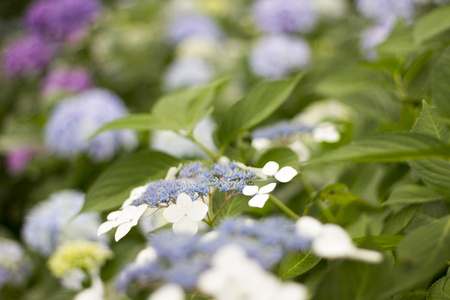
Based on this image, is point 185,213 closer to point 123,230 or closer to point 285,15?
point 123,230

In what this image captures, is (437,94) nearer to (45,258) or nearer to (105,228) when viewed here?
(105,228)

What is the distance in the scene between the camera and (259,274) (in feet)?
0.71

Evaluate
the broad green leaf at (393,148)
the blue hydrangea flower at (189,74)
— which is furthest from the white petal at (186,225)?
the blue hydrangea flower at (189,74)

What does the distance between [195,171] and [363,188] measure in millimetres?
246

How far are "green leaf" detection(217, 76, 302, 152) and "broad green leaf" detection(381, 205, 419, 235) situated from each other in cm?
16

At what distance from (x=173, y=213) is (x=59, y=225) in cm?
52

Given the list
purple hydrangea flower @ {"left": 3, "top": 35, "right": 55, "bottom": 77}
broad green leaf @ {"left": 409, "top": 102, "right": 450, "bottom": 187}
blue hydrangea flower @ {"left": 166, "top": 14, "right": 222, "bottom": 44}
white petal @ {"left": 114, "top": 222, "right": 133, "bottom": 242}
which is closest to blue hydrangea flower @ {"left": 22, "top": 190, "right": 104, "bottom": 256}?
white petal @ {"left": 114, "top": 222, "right": 133, "bottom": 242}

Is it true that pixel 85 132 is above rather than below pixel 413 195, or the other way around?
below

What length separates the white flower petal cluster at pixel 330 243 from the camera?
0.24m

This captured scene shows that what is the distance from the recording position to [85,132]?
95 centimetres

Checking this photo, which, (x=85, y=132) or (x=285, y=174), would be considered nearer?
(x=285, y=174)

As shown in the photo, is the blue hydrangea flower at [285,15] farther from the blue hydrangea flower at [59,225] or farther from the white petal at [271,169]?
the white petal at [271,169]

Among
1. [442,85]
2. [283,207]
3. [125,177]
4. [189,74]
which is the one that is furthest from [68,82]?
[442,85]

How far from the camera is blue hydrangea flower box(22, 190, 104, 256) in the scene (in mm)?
755
